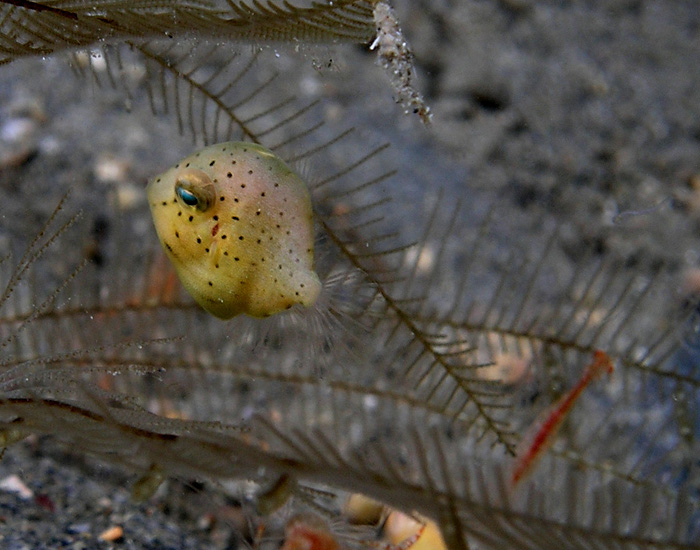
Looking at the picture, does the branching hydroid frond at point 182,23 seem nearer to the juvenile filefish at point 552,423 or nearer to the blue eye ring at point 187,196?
the blue eye ring at point 187,196

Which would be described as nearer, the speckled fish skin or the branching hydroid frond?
the branching hydroid frond

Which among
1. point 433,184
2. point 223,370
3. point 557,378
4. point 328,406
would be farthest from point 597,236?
point 223,370

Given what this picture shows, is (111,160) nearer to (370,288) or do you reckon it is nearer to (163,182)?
(163,182)

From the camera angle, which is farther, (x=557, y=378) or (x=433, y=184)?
(x=433, y=184)

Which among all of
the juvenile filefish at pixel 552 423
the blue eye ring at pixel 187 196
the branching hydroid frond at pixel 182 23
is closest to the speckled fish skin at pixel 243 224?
the blue eye ring at pixel 187 196

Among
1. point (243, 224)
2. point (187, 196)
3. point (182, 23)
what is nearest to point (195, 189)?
point (187, 196)

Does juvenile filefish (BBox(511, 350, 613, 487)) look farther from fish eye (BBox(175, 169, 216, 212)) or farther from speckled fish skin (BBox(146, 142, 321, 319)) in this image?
fish eye (BBox(175, 169, 216, 212))

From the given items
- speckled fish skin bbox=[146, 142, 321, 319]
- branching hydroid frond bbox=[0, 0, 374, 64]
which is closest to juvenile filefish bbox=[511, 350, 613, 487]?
speckled fish skin bbox=[146, 142, 321, 319]
